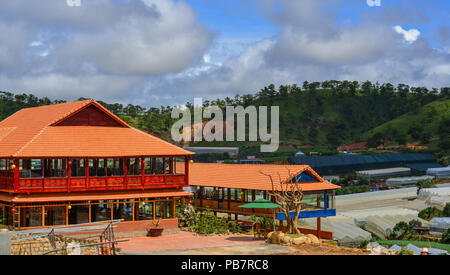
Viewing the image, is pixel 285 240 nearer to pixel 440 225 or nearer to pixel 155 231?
pixel 155 231

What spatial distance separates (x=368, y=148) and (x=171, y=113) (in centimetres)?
5512

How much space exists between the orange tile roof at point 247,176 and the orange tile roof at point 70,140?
17.0ft

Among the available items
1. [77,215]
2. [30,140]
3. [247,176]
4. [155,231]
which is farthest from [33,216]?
[247,176]

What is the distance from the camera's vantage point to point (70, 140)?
3634 cm

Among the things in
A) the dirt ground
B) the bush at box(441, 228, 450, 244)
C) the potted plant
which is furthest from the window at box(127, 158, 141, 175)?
the bush at box(441, 228, 450, 244)

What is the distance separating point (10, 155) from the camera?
111ft

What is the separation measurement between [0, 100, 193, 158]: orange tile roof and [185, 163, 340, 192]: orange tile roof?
5.18 meters

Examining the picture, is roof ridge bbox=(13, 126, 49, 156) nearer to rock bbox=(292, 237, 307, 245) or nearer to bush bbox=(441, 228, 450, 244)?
rock bbox=(292, 237, 307, 245)

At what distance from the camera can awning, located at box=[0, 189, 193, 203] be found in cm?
3366

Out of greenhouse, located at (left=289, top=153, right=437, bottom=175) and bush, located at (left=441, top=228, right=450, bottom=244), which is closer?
bush, located at (left=441, top=228, right=450, bottom=244)

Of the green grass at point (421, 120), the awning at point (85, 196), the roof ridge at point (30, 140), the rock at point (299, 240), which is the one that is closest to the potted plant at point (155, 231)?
the awning at point (85, 196)

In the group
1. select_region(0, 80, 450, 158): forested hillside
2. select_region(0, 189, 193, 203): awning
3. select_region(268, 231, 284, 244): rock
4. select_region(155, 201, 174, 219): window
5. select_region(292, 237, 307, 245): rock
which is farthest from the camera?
select_region(0, 80, 450, 158): forested hillside
